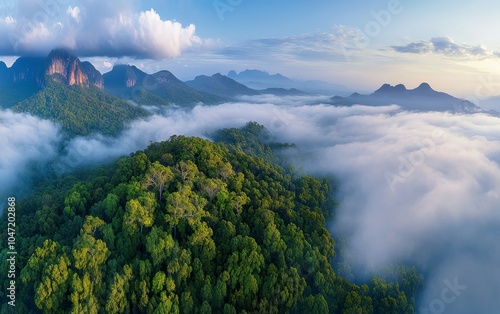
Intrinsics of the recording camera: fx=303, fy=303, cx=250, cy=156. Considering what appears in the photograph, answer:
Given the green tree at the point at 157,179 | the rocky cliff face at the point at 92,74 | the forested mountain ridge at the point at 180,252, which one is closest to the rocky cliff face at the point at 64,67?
the rocky cliff face at the point at 92,74

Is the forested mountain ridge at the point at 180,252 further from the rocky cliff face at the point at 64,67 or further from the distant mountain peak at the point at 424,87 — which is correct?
the distant mountain peak at the point at 424,87

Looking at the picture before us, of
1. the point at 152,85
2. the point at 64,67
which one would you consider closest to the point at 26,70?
the point at 64,67

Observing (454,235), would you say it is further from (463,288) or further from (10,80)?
(10,80)

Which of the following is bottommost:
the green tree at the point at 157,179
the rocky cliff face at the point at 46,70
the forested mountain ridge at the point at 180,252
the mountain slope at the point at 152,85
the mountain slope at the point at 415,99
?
the mountain slope at the point at 415,99

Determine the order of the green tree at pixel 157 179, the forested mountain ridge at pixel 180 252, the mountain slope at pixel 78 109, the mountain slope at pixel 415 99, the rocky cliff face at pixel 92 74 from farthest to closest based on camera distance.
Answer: the mountain slope at pixel 415 99 < the rocky cliff face at pixel 92 74 < the mountain slope at pixel 78 109 < the green tree at pixel 157 179 < the forested mountain ridge at pixel 180 252

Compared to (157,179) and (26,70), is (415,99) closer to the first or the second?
(157,179)

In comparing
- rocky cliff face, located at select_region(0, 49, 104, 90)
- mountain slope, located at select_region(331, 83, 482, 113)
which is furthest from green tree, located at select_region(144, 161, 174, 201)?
mountain slope, located at select_region(331, 83, 482, 113)
